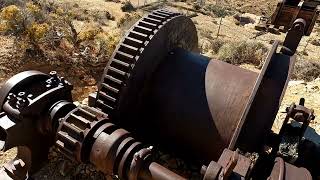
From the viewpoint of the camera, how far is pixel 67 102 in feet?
14.3

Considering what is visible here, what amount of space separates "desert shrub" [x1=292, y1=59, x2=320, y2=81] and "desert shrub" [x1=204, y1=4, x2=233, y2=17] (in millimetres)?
14821

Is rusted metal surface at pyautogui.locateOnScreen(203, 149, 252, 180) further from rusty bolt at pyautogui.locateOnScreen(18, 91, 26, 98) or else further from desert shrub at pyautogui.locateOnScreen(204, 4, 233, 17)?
desert shrub at pyautogui.locateOnScreen(204, 4, 233, 17)

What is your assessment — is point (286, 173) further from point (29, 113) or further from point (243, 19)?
point (243, 19)

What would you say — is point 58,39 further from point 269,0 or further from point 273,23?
point 269,0

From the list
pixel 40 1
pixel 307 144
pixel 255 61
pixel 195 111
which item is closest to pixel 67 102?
pixel 195 111

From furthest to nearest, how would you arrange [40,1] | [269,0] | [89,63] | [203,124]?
1. [269,0]
2. [40,1]
3. [89,63]
4. [203,124]

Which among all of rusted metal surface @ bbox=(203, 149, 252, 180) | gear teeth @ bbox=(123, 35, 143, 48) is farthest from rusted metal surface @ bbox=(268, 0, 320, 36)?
rusted metal surface @ bbox=(203, 149, 252, 180)

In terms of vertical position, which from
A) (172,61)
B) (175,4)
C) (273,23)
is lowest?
(175,4)

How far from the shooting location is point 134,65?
14.0 feet

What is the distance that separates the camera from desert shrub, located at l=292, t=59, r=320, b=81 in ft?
32.6

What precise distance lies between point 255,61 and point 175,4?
1499 cm

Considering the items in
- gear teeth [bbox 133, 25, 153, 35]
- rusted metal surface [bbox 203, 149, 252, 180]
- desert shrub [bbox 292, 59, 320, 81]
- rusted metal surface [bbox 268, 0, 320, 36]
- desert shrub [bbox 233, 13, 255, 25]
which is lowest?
desert shrub [bbox 233, 13, 255, 25]

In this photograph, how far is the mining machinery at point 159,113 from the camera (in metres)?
3.72

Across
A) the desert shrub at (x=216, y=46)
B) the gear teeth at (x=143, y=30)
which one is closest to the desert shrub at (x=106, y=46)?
the desert shrub at (x=216, y=46)
